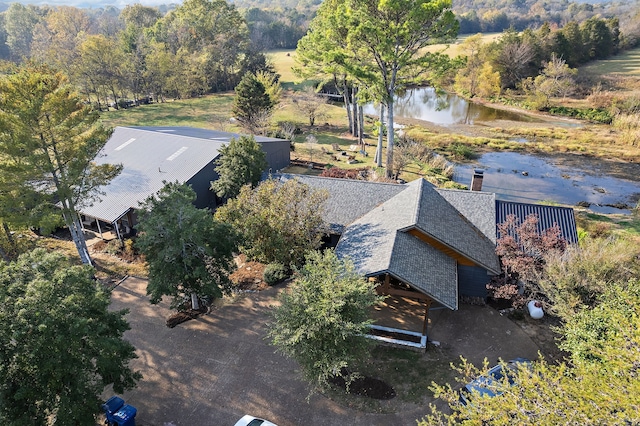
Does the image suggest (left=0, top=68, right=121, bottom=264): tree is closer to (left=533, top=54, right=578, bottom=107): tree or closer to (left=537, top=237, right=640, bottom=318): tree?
(left=537, top=237, right=640, bottom=318): tree

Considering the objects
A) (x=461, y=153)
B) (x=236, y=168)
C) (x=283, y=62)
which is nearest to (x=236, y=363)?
(x=236, y=168)

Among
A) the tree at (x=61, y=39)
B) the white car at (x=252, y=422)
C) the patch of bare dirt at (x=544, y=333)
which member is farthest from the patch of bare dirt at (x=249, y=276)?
the tree at (x=61, y=39)

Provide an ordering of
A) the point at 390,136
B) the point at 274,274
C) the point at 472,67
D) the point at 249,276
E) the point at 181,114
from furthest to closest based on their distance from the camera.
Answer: the point at 472,67, the point at 181,114, the point at 390,136, the point at 249,276, the point at 274,274

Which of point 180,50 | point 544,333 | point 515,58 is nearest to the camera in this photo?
point 544,333

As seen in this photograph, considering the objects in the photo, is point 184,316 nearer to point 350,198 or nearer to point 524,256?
point 350,198

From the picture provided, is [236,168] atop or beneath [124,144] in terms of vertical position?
beneath

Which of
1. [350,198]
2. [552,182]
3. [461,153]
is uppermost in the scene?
[350,198]
